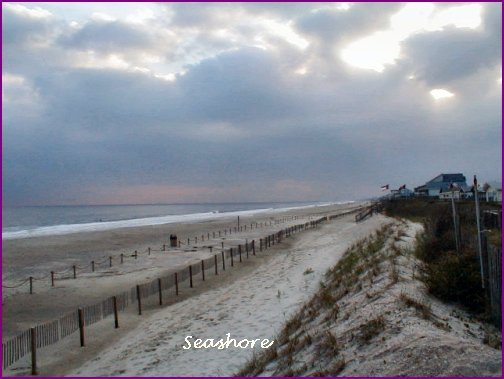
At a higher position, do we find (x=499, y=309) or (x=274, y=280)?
(x=499, y=309)

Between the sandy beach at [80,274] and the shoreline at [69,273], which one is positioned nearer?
the sandy beach at [80,274]

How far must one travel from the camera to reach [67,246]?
40.0m

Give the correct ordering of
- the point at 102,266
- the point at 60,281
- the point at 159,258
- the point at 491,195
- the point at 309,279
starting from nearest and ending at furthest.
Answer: the point at 309,279, the point at 60,281, the point at 102,266, the point at 159,258, the point at 491,195

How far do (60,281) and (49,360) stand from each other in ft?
40.6

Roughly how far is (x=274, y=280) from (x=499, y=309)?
11015 millimetres

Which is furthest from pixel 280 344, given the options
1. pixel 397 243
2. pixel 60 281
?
pixel 60 281

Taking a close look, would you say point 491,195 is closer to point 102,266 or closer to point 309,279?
→ point 309,279

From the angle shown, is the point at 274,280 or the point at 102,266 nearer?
the point at 274,280

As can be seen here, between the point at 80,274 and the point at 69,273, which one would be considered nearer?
the point at 80,274

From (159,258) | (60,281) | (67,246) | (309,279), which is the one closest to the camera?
(309,279)

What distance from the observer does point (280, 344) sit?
359 inches

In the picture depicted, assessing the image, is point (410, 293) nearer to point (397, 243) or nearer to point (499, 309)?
point (499, 309)

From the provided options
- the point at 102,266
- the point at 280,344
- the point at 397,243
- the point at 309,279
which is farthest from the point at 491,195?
the point at 280,344

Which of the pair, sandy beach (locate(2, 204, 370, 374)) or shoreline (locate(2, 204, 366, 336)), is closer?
sandy beach (locate(2, 204, 370, 374))
